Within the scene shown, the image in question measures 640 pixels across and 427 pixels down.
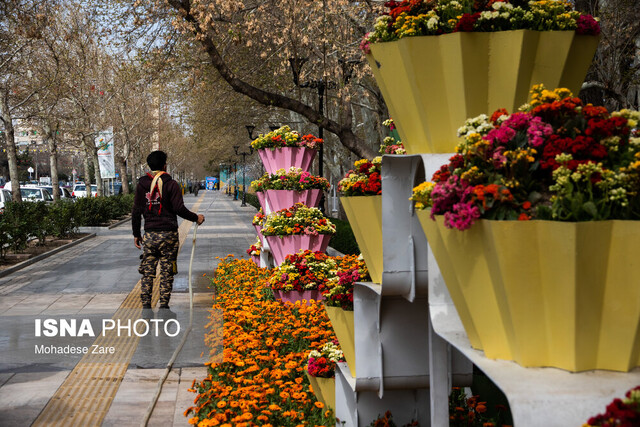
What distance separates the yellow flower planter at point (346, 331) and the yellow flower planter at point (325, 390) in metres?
0.48

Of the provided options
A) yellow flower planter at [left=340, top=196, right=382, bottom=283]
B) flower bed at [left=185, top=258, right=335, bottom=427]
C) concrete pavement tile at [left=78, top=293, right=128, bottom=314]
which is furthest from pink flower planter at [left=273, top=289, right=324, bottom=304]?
yellow flower planter at [left=340, top=196, right=382, bottom=283]

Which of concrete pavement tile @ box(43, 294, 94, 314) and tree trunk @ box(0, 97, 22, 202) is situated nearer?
concrete pavement tile @ box(43, 294, 94, 314)

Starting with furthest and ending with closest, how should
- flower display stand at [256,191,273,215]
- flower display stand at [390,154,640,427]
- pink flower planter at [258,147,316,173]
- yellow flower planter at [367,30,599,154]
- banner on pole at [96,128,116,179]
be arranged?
banner on pole at [96,128,116,179] < flower display stand at [256,191,273,215] < pink flower planter at [258,147,316,173] < yellow flower planter at [367,30,599,154] < flower display stand at [390,154,640,427]

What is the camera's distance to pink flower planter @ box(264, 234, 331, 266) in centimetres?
970

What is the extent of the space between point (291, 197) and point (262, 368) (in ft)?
14.6

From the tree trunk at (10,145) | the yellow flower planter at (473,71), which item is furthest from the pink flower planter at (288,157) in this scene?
the tree trunk at (10,145)

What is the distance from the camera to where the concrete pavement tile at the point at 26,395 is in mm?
5232

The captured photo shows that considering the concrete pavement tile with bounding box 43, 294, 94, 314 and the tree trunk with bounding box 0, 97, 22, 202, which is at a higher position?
the tree trunk with bounding box 0, 97, 22, 202

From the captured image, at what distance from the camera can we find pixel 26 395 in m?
5.80

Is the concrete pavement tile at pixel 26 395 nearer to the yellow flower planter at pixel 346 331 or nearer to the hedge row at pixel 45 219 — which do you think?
the yellow flower planter at pixel 346 331

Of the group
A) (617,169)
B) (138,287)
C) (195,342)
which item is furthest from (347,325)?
(138,287)

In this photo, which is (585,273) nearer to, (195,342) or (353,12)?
(195,342)

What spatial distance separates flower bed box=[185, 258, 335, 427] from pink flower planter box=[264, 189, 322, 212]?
A: 1.31 meters

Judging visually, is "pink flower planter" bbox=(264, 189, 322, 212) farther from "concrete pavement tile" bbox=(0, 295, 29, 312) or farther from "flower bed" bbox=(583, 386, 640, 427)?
"flower bed" bbox=(583, 386, 640, 427)
